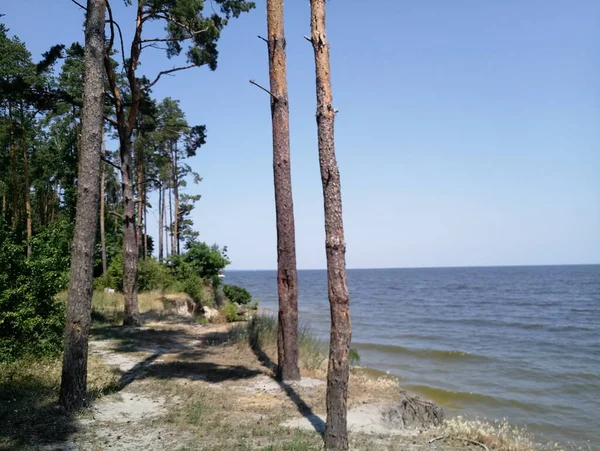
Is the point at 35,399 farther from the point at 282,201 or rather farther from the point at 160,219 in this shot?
the point at 160,219

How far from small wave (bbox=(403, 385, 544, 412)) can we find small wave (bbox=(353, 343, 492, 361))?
5.07m

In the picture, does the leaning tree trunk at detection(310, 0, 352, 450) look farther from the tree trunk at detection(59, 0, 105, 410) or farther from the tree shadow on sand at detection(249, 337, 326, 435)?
the tree trunk at detection(59, 0, 105, 410)

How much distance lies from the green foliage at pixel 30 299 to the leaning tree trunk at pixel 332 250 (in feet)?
18.1

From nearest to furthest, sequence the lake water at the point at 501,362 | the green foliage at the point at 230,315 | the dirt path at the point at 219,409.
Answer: the dirt path at the point at 219,409
the lake water at the point at 501,362
the green foliage at the point at 230,315

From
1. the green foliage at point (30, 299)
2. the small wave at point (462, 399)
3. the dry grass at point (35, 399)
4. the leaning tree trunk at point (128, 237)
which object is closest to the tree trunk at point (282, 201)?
the dry grass at point (35, 399)

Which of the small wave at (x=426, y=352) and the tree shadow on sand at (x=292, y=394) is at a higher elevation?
the tree shadow on sand at (x=292, y=394)

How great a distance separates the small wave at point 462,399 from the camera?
42.7ft

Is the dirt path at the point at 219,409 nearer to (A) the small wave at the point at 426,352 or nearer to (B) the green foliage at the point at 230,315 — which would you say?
(B) the green foliage at the point at 230,315

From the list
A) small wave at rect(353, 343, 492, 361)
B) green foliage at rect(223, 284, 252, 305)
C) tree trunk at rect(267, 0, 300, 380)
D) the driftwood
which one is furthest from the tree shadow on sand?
green foliage at rect(223, 284, 252, 305)

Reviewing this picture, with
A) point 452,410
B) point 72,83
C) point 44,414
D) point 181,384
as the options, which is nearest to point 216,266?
point 72,83

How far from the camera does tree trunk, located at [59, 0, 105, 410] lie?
22.2 feet

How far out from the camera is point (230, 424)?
6555mm

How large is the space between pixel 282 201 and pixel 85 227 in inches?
137

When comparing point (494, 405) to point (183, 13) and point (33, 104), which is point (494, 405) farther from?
point (33, 104)
